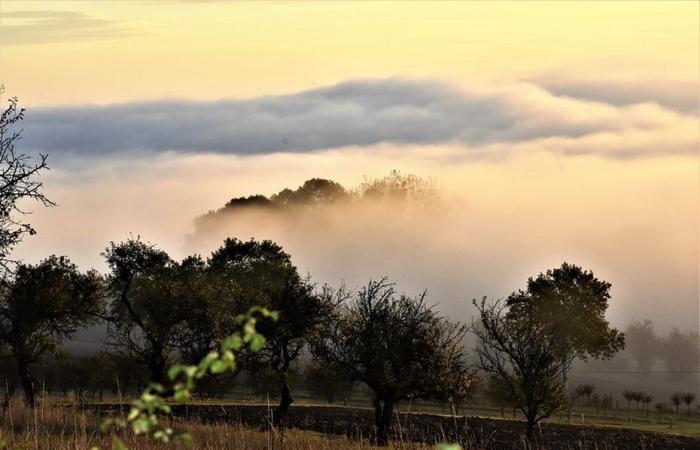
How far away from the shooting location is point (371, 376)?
47.2 m

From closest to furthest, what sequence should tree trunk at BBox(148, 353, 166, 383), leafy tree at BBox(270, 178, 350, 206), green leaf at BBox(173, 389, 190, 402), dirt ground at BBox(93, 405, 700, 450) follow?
green leaf at BBox(173, 389, 190, 402) → dirt ground at BBox(93, 405, 700, 450) → tree trunk at BBox(148, 353, 166, 383) → leafy tree at BBox(270, 178, 350, 206)

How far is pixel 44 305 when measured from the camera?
61.0 meters

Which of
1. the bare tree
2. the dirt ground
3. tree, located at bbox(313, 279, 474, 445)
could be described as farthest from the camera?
the dirt ground

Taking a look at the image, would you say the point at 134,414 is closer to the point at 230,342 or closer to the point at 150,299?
the point at 230,342

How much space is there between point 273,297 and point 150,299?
11753mm

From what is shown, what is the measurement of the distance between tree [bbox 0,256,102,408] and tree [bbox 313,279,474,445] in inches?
893

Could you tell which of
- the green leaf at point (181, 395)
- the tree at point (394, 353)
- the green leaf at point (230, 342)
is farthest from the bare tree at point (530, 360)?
the green leaf at point (230, 342)

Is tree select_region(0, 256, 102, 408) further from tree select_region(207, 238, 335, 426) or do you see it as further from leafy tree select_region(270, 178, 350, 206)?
leafy tree select_region(270, 178, 350, 206)

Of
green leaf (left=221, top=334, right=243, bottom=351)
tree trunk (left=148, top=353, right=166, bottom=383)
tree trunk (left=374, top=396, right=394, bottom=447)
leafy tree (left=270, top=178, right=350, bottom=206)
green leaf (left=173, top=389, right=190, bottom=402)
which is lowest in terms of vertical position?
tree trunk (left=374, top=396, right=394, bottom=447)

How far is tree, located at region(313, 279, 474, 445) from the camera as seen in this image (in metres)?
47.2

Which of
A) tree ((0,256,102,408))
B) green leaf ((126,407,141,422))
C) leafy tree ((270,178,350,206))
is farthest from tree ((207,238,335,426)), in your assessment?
leafy tree ((270,178,350,206))

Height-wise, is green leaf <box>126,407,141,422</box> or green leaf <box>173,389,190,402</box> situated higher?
green leaf <box>173,389,190,402</box>

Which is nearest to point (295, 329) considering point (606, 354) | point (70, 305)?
point (70, 305)

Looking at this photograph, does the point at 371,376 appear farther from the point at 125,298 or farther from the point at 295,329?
the point at 125,298
